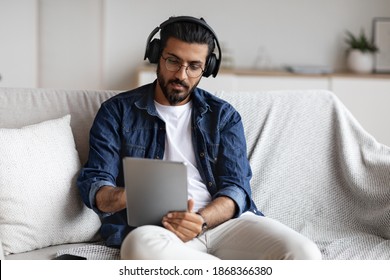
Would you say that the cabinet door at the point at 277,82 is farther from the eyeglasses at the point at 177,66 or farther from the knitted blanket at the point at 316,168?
the eyeglasses at the point at 177,66

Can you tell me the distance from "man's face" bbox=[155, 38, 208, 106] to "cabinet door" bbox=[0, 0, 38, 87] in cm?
203

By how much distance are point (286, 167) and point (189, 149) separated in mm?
438

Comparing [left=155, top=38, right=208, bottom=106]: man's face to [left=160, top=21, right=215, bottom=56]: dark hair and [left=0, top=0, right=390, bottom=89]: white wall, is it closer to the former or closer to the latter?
[left=160, top=21, right=215, bottom=56]: dark hair

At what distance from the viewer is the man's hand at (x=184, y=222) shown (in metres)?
1.83

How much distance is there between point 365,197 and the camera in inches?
92.5

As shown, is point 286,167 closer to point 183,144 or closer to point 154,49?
point 183,144

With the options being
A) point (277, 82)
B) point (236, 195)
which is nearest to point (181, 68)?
point (236, 195)

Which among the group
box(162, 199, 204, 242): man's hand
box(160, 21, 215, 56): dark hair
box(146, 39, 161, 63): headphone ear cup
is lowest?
box(162, 199, 204, 242): man's hand

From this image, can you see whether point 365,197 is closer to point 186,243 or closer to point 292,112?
point 292,112

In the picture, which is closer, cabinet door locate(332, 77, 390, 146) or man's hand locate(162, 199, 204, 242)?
man's hand locate(162, 199, 204, 242)

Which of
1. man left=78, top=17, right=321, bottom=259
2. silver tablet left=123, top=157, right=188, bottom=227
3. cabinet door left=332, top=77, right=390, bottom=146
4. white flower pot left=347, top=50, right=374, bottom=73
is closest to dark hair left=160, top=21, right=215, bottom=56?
man left=78, top=17, right=321, bottom=259

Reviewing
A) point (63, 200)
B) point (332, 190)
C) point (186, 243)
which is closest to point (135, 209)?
point (186, 243)

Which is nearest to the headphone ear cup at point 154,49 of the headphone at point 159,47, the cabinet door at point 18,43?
the headphone at point 159,47

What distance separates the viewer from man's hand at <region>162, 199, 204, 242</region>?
183cm
